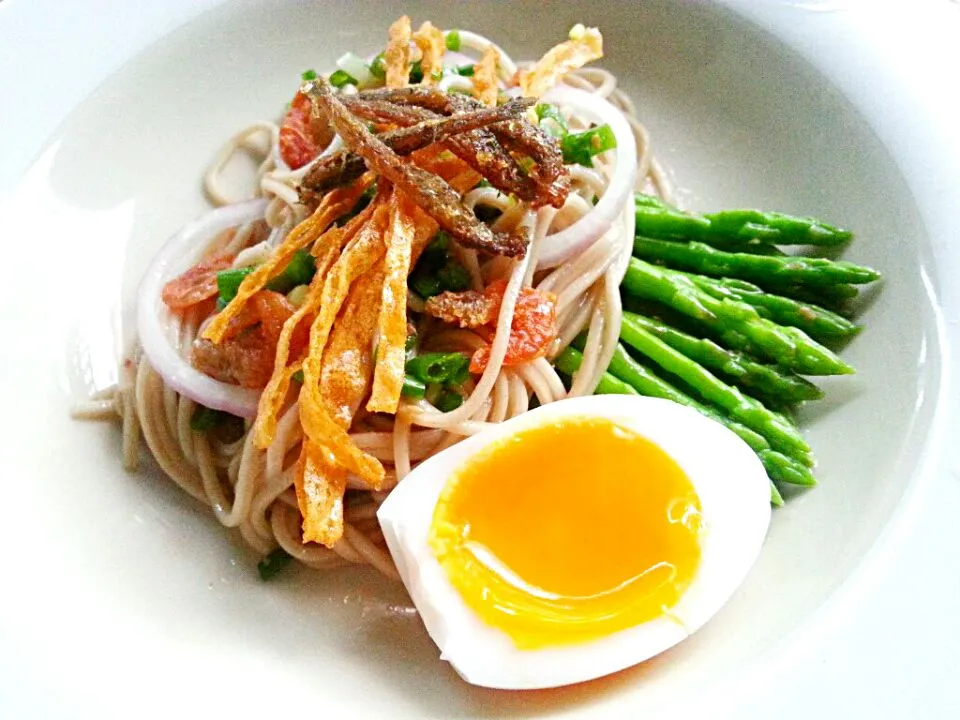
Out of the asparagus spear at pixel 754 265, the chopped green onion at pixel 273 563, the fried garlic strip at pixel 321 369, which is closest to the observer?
the fried garlic strip at pixel 321 369

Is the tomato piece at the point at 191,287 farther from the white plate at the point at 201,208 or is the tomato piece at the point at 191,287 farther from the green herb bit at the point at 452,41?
the green herb bit at the point at 452,41

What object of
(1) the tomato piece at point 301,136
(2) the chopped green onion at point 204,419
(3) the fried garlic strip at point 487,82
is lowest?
(2) the chopped green onion at point 204,419

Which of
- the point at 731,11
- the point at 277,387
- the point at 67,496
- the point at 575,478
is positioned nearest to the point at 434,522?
the point at 575,478

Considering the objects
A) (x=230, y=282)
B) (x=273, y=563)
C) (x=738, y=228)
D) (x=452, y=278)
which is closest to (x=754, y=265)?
(x=738, y=228)

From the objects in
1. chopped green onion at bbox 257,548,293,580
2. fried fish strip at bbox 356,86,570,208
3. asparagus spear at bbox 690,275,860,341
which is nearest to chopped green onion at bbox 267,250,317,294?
fried fish strip at bbox 356,86,570,208

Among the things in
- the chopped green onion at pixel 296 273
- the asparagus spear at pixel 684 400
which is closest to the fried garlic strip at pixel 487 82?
the chopped green onion at pixel 296 273

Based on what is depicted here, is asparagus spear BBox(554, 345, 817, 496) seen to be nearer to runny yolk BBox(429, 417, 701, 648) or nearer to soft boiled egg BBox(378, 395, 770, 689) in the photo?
soft boiled egg BBox(378, 395, 770, 689)
